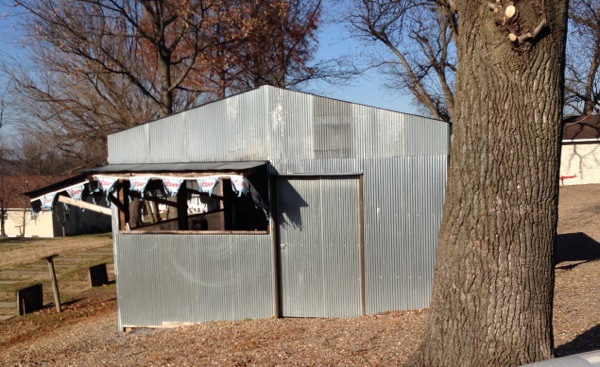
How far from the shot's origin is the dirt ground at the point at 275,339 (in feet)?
21.3

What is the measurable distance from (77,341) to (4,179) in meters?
43.8

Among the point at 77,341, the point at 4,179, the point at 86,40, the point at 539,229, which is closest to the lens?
the point at 539,229

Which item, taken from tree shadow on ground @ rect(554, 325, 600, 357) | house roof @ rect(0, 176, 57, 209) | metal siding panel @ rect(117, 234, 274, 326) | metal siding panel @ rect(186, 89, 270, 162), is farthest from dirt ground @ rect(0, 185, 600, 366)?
house roof @ rect(0, 176, 57, 209)

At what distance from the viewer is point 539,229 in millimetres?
4059

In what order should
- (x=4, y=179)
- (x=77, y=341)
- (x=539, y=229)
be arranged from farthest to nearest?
(x=4, y=179) → (x=77, y=341) → (x=539, y=229)

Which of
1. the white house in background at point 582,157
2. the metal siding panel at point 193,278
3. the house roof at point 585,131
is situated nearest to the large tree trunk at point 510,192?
the metal siding panel at point 193,278

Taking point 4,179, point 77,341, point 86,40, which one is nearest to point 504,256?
point 77,341

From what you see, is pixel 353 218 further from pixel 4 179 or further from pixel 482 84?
pixel 4 179

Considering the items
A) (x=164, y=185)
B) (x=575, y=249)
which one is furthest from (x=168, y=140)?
(x=575, y=249)

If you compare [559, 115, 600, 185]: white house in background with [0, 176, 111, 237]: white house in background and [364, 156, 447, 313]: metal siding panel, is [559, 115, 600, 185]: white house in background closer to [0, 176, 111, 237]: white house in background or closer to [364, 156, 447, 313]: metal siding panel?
[364, 156, 447, 313]: metal siding panel

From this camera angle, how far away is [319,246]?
9.63 metres

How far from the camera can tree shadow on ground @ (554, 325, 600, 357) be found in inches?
229

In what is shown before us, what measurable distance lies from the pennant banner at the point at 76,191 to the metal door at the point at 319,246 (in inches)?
131

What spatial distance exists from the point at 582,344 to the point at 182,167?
6.22 meters
